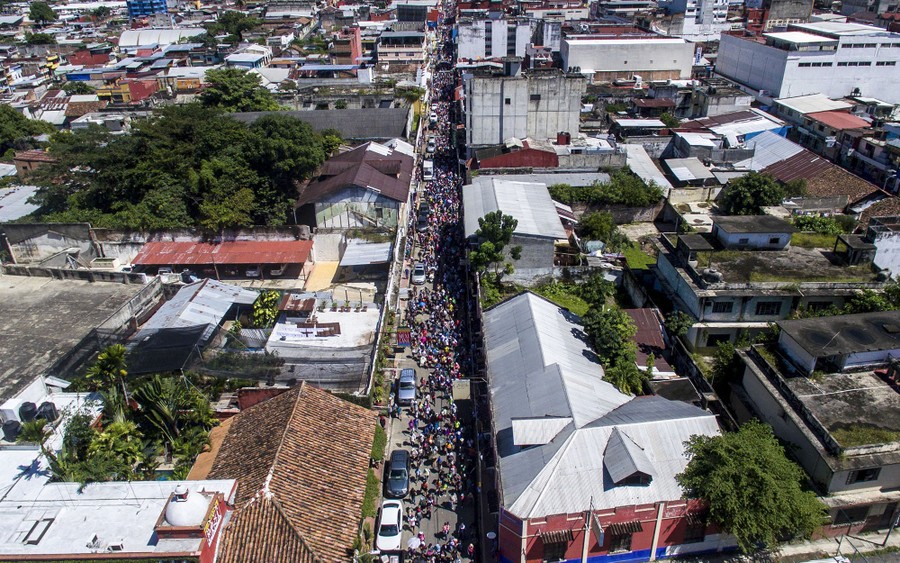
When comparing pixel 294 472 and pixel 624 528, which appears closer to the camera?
pixel 624 528

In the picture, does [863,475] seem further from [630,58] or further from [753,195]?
[630,58]

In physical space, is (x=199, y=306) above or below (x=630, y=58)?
below

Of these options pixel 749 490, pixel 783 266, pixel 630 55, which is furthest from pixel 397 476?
pixel 630 55

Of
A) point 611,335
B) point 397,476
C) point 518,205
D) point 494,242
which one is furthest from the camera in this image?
point 518,205

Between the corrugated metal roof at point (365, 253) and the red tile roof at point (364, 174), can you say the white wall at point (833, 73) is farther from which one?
the corrugated metal roof at point (365, 253)

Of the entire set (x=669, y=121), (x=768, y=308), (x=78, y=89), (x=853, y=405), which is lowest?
(x=853, y=405)

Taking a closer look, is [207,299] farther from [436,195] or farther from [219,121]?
[436,195]

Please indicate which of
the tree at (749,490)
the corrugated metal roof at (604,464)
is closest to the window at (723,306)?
the corrugated metal roof at (604,464)
